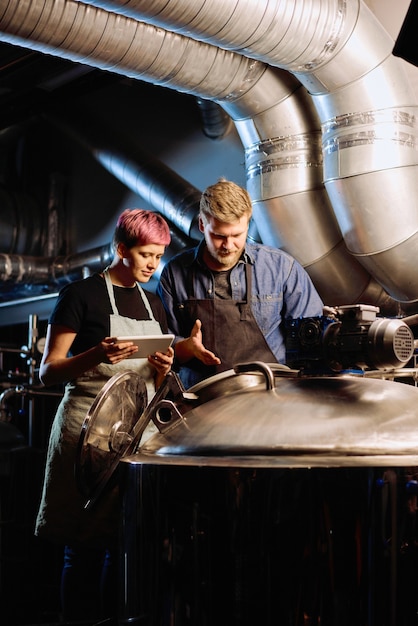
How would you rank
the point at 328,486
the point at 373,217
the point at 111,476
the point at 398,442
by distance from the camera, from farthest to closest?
the point at 373,217
the point at 111,476
the point at 398,442
the point at 328,486

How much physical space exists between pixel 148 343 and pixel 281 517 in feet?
2.81

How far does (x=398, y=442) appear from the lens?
5.39ft

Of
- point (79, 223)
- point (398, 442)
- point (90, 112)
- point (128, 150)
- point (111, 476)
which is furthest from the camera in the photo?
point (79, 223)

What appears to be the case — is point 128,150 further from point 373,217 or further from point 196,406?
point 196,406

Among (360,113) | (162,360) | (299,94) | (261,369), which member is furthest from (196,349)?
(299,94)

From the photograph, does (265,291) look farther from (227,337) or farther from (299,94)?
(299,94)

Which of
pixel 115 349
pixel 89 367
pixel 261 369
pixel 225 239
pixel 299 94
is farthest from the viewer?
pixel 299 94

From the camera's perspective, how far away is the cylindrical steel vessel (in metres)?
1.54

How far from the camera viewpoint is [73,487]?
2.41 meters

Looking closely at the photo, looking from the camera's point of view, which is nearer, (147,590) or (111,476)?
(147,590)

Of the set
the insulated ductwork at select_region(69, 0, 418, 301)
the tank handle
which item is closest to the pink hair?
the tank handle

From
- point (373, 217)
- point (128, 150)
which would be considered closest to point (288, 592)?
point (373, 217)

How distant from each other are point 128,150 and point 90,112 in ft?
2.94

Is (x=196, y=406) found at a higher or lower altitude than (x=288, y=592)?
higher
